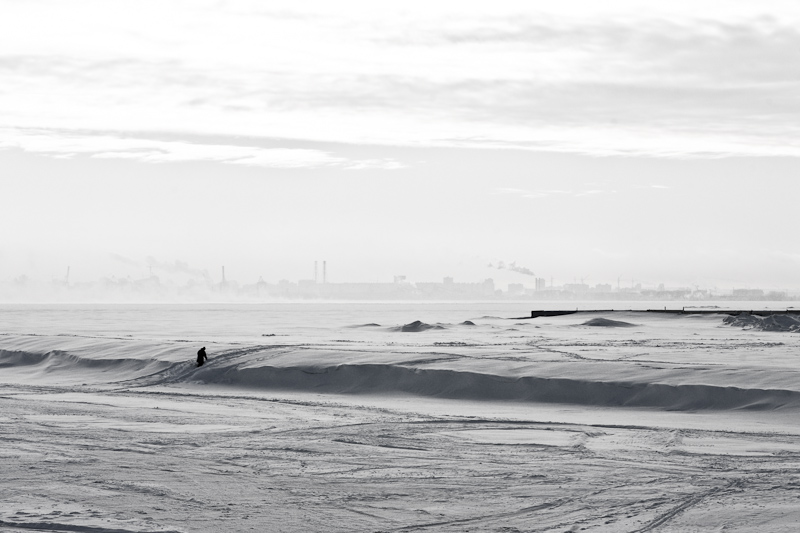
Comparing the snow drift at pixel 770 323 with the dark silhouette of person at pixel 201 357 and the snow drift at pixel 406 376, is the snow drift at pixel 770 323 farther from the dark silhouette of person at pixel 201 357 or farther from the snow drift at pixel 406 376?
the dark silhouette of person at pixel 201 357

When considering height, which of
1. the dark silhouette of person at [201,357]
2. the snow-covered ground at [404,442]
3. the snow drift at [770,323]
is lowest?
the snow-covered ground at [404,442]

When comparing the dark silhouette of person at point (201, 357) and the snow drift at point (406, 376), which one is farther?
the dark silhouette of person at point (201, 357)

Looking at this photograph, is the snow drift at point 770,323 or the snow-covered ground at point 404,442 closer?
the snow-covered ground at point 404,442

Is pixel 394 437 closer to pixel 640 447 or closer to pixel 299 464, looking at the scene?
pixel 299 464

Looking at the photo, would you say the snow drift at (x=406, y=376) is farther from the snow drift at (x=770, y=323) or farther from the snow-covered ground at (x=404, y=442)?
the snow drift at (x=770, y=323)

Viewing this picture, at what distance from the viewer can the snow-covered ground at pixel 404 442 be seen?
8797 mm

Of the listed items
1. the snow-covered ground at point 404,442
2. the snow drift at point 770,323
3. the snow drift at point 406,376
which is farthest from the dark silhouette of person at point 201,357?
the snow drift at point 770,323

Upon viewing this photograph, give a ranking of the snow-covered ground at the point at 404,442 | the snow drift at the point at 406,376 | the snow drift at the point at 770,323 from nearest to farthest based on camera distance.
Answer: the snow-covered ground at the point at 404,442, the snow drift at the point at 406,376, the snow drift at the point at 770,323

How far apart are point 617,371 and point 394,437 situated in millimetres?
9236

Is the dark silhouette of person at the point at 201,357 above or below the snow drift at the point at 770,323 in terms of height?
below

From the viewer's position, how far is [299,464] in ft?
37.5

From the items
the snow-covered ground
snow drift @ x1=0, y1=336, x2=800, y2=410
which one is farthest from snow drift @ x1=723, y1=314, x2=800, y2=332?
snow drift @ x1=0, y1=336, x2=800, y2=410

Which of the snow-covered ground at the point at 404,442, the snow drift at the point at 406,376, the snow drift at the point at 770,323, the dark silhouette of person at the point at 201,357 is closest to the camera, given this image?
the snow-covered ground at the point at 404,442

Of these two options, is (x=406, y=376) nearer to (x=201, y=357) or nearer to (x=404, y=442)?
(x=201, y=357)
